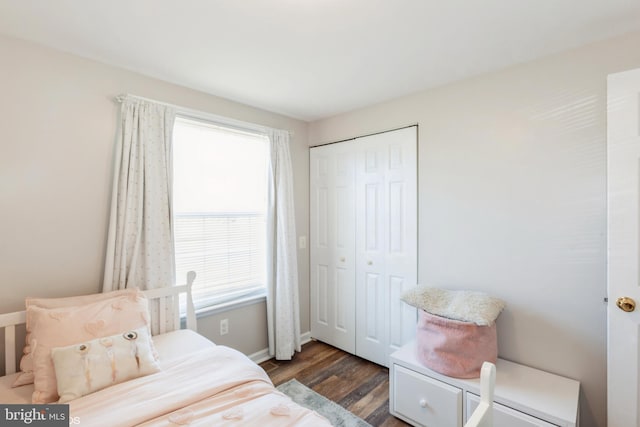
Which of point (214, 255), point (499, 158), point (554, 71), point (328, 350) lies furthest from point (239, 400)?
point (554, 71)

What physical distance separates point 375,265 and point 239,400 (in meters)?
1.71

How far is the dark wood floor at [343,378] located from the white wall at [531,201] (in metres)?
0.95

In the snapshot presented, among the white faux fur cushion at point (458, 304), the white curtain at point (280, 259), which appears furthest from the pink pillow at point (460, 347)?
the white curtain at point (280, 259)

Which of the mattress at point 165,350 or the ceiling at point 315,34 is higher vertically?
the ceiling at point 315,34

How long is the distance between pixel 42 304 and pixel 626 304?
2.97 metres

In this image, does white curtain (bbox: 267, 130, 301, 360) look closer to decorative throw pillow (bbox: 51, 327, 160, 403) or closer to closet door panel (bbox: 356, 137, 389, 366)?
closet door panel (bbox: 356, 137, 389, 366)

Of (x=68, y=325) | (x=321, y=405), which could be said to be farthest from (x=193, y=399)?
(x=321, y=405)

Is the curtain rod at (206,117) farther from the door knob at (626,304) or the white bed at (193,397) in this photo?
the door knob at (626,304)

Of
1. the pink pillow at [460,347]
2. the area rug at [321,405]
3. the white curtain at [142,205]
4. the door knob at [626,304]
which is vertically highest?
the white curtain at [142,205]

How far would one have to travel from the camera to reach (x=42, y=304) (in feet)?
5.29

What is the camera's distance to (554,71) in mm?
1843

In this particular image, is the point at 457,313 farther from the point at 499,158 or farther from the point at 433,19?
the point at 433,19

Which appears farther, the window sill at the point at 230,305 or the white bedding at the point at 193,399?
the window sill at the point at 230,305

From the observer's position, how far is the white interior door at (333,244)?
9.66ft
